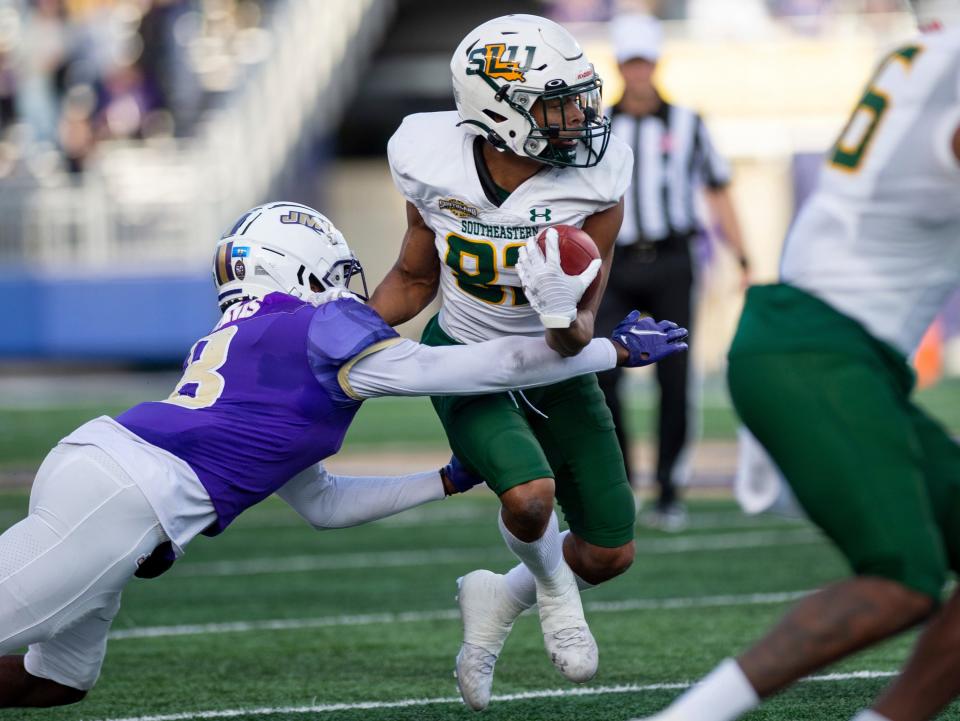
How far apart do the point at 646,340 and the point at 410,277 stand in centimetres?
77

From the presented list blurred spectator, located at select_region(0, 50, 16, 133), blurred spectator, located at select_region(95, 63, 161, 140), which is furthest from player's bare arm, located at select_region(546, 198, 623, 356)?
blurred spectator, located at select_region(0, 50, 16, 133)

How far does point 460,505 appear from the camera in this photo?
8609 mm

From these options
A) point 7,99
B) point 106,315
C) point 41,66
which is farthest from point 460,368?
point 41,66

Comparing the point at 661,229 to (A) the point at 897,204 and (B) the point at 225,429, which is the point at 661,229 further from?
(A) the point at 897,204

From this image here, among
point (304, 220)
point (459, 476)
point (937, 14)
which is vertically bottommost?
point (459, 476)

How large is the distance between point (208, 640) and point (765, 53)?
15.6m

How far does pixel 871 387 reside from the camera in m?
2.88

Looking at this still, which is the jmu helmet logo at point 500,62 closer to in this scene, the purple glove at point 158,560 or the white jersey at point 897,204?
the white jersey at point 897,204

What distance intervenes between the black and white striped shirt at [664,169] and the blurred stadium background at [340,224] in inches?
55.0

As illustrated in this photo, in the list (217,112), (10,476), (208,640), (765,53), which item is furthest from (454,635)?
(765,53)

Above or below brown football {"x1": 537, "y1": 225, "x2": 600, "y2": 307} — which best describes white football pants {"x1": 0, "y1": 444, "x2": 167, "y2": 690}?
below

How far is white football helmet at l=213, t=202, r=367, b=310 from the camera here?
378cm

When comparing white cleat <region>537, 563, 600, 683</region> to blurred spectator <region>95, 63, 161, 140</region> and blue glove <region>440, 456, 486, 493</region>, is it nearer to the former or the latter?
blue glove <region>440, 456, 486, 493</region>

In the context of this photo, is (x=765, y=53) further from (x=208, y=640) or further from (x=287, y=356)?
(x=287, y=356)
